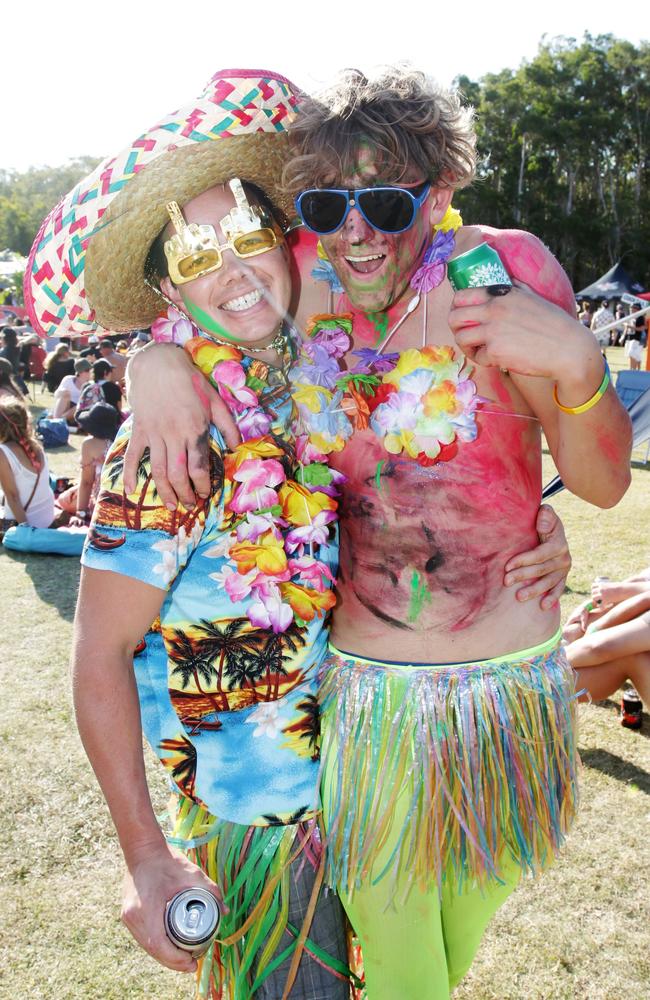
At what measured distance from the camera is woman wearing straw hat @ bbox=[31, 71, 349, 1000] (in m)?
1.44

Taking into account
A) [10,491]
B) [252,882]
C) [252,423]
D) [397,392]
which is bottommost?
[10,491]

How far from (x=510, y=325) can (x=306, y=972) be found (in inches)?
51.6

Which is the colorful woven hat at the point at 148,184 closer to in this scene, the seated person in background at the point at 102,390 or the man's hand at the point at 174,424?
the man's hand at the point at 174,424

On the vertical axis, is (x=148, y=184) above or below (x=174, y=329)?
above

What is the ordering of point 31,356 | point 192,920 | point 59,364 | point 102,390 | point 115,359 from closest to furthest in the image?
point 192,920, point 102,390, point 115,359, point 59,364, point 31,356

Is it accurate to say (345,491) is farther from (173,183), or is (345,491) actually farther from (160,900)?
(160,900)

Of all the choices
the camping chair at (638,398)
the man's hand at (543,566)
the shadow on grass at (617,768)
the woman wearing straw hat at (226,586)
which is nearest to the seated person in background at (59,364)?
the camping chair at (638,398)

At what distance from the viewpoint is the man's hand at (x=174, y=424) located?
1442 millimetres

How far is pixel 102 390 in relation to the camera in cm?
862

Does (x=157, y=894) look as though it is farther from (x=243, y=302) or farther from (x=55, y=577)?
(x=55, y=577)

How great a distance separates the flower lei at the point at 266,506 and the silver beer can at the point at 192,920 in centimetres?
49

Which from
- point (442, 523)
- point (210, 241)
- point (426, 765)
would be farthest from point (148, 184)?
point (426, 765)

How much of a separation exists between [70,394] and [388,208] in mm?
10377

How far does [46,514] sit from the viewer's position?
6.66 metres
